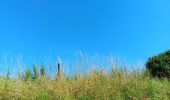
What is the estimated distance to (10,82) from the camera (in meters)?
11.0

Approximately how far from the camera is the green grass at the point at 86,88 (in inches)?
410

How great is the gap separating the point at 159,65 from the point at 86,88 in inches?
195

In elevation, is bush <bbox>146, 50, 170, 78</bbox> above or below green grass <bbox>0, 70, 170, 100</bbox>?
above

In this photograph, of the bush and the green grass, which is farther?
the bush

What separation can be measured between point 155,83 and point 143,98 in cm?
126

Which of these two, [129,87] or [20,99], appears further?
[129,87]

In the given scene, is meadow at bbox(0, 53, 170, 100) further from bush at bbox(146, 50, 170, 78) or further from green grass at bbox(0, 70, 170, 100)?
bush at bbox(146, 50, 170, 78)

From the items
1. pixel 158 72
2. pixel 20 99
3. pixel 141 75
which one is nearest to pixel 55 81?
pixel 20 99

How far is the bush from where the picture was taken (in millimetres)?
15094

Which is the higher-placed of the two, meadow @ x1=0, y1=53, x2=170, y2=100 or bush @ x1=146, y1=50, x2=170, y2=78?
bush @ x1=146, y1=50, x2=170, y2=78

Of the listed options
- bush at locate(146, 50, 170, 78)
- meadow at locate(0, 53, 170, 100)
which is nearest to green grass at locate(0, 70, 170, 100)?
meadow at locate(0, 53, 170, 100)

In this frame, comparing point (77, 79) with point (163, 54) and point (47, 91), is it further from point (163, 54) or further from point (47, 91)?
point (163, 54)

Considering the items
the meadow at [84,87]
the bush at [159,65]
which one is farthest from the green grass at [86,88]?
the bush at [159,65]

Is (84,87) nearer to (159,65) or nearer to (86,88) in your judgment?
(86,88)
